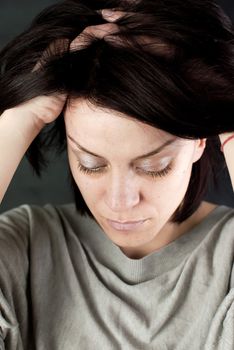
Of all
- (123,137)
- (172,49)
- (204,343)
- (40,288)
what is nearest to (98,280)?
(40,288)

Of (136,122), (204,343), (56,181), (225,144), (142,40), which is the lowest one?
(204,343)

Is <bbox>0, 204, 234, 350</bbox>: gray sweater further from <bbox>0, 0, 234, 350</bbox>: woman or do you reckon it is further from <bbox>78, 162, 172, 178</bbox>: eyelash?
<bbox>78, 162, 172, 178</bbox>: eyelash

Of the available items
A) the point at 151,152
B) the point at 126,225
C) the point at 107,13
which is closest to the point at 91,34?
the point at 107,13

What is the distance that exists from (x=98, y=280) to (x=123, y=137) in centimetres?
40

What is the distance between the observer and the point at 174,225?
134cm

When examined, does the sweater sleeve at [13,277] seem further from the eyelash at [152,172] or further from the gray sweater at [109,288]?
the eyelash at [152,172]

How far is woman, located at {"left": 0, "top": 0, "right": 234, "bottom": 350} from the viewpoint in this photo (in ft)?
3.32

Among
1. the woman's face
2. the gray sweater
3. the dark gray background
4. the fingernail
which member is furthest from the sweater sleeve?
the fingernail

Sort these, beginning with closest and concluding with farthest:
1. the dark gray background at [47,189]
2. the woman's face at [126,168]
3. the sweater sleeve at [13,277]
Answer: the woman's face at [126,168] < the sweater sleeve at [13,277] < the dark gray background at [47,189]

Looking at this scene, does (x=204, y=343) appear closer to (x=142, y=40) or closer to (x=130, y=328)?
(x=130, y=328)

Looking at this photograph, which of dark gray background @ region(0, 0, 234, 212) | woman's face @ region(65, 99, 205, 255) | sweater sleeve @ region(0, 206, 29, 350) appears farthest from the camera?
dark gray background @ region(0, 0, 234, 212)

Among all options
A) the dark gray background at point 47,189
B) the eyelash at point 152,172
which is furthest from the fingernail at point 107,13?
the dark gray background at point 47,189

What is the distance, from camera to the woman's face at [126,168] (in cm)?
101

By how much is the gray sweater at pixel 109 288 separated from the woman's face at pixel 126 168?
145 mm
